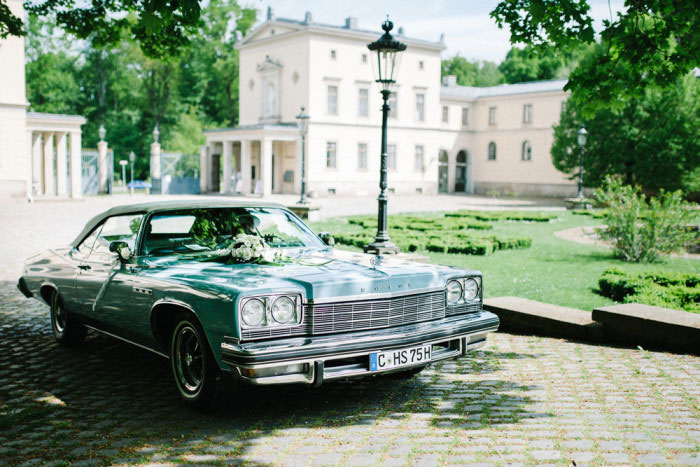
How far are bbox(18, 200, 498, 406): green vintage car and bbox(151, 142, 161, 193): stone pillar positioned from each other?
41266 mm

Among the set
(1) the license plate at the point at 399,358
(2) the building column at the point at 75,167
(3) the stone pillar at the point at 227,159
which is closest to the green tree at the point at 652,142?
(3) the stone pillar at the point at 227,159

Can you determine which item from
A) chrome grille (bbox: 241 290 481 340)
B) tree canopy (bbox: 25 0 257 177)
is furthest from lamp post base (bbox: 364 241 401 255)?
tree canopy (bbox: 25 0 257 177)

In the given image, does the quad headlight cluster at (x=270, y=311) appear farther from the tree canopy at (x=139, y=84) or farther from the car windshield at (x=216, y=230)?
the tree canopy at (x=139, y=84)

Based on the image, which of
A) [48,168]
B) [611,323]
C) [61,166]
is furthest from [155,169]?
[611,323]

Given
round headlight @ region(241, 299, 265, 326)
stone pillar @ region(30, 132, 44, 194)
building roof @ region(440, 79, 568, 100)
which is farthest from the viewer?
building roof @ region(440, 79, 568, 100)

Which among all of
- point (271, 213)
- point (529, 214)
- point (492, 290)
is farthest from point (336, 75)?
point (271, 213)

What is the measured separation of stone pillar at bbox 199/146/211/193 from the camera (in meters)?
50.9

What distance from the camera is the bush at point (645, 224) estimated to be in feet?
44.5

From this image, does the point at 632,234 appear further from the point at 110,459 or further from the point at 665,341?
the point at 110,459

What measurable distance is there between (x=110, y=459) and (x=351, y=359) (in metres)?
1.66

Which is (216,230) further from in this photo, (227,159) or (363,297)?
(227,159)

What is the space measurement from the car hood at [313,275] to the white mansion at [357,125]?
41083 mm

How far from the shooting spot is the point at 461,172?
60.8m

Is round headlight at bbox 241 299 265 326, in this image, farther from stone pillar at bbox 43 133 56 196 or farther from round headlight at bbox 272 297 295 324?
stone pillar at bbox 43 133 56 196
